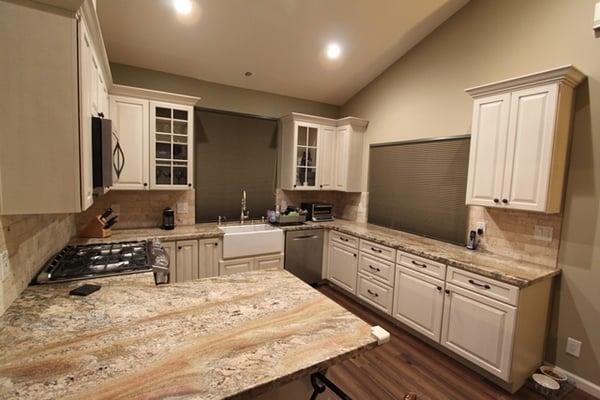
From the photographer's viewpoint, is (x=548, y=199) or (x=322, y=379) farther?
(x=548, y=199)


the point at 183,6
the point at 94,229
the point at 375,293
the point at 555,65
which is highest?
the point at 183,6

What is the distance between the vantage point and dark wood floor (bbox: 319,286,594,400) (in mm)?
2201

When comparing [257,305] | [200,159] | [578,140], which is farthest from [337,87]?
[257,305]

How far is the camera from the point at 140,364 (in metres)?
1.01

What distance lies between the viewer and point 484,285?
7.54 ft

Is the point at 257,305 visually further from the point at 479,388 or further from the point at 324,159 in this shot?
the point at 324,159

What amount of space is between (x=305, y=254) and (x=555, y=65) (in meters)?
3.17

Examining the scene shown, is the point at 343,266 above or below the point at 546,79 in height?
below

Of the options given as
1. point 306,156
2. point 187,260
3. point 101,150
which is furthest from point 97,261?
point 306,156

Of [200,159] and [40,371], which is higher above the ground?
[200,159]

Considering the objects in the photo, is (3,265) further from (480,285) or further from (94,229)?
(480,285)

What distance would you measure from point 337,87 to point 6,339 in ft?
13.7

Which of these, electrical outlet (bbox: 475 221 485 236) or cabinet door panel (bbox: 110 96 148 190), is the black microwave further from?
electrical outlet (bbox: 475 221 485 236)

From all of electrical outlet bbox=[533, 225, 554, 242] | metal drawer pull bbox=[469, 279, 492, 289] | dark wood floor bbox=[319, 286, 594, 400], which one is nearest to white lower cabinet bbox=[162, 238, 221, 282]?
dark wood floor bbox=[319, 286, 594, 400]
